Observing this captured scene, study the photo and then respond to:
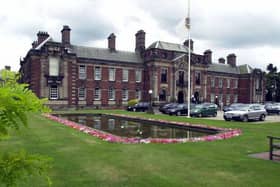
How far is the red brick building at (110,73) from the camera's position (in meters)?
45.4

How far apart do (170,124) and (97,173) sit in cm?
1466

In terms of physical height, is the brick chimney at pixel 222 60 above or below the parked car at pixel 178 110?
above

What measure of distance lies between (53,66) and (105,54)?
35.9ft

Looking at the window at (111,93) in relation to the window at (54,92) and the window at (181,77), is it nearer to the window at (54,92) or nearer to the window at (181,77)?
the window at (54,92)

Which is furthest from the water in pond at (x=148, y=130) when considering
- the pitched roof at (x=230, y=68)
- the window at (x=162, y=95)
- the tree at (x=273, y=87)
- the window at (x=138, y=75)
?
the tree at (x=273, y=87)

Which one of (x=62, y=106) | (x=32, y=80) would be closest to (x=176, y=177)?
(x=62, y=106)

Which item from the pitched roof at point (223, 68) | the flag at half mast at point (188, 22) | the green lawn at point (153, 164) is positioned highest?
the flag at half mast at point (188, 22)

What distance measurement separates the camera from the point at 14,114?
2.28m

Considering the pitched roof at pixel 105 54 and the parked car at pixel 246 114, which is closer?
the parked car at pixel 246 114

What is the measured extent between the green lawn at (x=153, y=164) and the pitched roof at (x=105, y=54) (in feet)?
131

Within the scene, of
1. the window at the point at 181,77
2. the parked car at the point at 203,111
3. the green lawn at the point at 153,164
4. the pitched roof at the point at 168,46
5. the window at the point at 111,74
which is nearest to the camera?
the green lawn at the point at 153,164

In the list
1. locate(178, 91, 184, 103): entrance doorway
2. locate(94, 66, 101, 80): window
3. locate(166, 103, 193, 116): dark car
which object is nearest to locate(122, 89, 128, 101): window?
locate(94, 66, 101, 80): window

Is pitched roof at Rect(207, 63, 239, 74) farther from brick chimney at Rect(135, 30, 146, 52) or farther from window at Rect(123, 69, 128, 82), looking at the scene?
window at Rect(123, 69, 128, 82)

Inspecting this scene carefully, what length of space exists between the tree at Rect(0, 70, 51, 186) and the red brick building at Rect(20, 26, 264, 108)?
43783 mm
